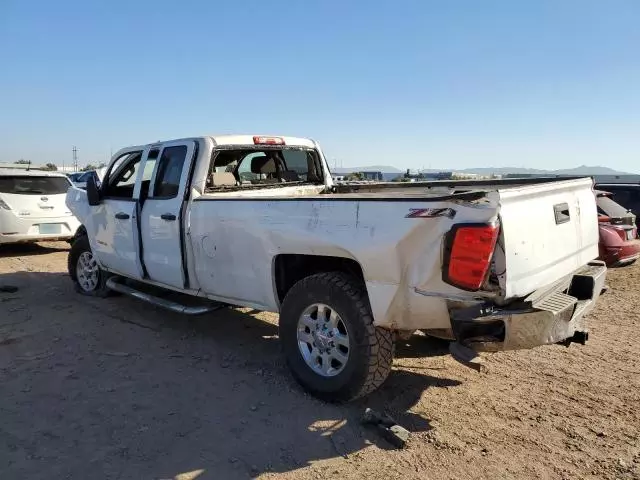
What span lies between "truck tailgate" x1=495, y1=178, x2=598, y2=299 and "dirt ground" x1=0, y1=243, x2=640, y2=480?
0.99 metres

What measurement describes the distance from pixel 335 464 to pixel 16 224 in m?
8.89

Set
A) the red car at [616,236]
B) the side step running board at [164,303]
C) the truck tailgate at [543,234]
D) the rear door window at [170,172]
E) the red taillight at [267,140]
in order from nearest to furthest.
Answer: the truck tailgate at [543,234] < the side step running board at [164,303] < the rear door window at [170,172] < the red taillight at [267,140] < the red car at [616,236]

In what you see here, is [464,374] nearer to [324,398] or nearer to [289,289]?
[324,398]

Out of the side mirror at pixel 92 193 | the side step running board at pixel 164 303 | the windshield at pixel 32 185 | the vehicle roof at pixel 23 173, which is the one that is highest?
the vehicle roof at pixel 23 173

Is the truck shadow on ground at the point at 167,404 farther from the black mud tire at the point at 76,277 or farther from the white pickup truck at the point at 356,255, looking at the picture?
the black mud tire at the point at 76,277

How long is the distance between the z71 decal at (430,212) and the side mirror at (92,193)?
14.1 feet

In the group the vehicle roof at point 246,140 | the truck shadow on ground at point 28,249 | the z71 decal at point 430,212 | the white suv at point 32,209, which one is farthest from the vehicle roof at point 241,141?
the truck shadow on ground at point 28,249

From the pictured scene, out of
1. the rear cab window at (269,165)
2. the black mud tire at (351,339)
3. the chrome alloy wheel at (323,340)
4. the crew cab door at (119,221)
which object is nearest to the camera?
the black mud tire at (351,339)

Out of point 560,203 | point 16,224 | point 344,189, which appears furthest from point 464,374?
point 16,224

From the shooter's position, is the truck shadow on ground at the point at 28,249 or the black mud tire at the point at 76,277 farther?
the truck shadow on ground at the point at 28,249

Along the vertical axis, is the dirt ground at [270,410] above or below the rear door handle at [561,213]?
below

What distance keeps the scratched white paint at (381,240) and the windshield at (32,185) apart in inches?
248

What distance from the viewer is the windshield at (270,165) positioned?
17.4ft

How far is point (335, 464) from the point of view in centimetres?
301
